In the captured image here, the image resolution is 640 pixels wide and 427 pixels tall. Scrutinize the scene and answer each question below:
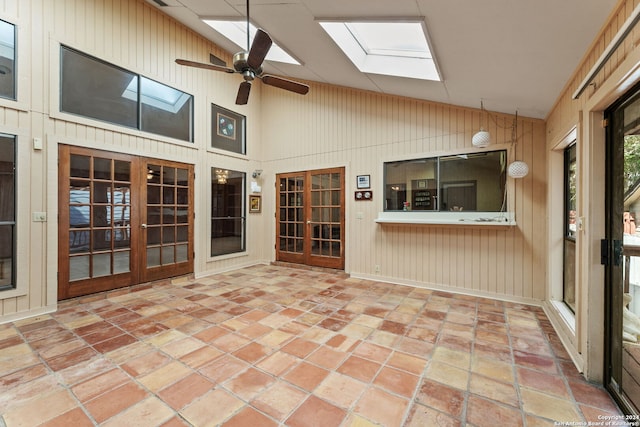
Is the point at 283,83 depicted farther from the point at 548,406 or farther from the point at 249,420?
the point at 548,406

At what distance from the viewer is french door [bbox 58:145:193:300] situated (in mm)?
3564

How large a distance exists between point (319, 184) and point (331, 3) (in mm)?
3505

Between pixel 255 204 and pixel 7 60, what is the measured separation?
4050mm

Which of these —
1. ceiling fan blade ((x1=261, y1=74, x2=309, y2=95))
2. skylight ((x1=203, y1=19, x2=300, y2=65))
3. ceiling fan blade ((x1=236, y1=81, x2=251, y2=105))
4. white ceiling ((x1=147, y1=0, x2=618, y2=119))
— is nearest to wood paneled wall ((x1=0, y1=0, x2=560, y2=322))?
white ceiling ((x1=147, y1=0, x2=618, y2=119))

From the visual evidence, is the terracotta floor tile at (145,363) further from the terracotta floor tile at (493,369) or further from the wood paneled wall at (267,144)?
the terracotta floor tile at (493,369)

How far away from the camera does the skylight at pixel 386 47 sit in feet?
9.61

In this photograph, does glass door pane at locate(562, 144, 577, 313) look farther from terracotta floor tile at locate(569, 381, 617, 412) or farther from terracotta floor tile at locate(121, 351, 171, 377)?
terracotta floor tile at locate(121, 351, 171, 377)

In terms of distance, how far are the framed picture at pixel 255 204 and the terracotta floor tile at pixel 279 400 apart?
14.9 ft

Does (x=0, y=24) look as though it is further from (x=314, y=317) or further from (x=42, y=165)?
(x=314, y=317)

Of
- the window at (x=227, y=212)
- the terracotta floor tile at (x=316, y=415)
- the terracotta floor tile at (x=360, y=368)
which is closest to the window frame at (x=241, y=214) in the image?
the window at (x=227, y=212)

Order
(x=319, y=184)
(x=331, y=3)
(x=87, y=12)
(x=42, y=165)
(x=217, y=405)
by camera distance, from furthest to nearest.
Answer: (x=319, y=184) → (x=87, y=12) → (x=42, y=165) → (x=331, y=3) → (x=217, y=405)

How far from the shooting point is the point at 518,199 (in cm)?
373

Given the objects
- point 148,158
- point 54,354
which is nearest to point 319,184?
point 148,158

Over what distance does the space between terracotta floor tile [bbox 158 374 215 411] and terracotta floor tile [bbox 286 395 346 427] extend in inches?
26.9
